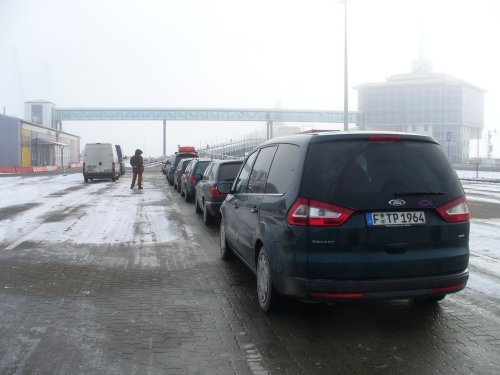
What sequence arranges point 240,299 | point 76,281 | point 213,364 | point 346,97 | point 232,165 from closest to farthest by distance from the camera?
point 213,364
point 240,299
point 76,281
point 232,165
point 346,97

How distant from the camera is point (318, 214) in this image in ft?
13.6

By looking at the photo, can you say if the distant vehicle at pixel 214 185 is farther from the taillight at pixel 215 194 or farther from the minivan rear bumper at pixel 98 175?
the minivan rear bumper at pixel 98 175

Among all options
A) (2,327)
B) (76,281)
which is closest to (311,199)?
(2,327)

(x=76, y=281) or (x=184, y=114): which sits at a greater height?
(x=184, y=114)

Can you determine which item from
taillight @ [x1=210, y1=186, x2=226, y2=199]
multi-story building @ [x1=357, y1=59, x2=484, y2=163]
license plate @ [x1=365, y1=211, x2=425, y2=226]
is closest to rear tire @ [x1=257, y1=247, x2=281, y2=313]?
license plate @ [x1=365, y1=211, x2=425, y2=226]

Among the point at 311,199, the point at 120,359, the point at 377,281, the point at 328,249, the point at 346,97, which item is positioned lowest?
the point at 120,359

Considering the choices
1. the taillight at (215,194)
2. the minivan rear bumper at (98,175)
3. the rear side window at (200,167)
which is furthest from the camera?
the minivan rear bumper at (98,175)

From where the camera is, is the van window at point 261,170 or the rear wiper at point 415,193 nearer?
the rear wiper at point 415,193

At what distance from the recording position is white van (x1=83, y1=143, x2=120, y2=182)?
29.0m

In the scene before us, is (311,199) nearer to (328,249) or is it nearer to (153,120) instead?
(328,249)

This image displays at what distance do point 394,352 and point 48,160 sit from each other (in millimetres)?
57452

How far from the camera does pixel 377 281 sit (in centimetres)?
413

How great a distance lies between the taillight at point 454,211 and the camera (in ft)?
14.2

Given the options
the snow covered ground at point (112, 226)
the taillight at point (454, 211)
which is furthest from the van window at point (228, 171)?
the taillight at point (454, 211)
